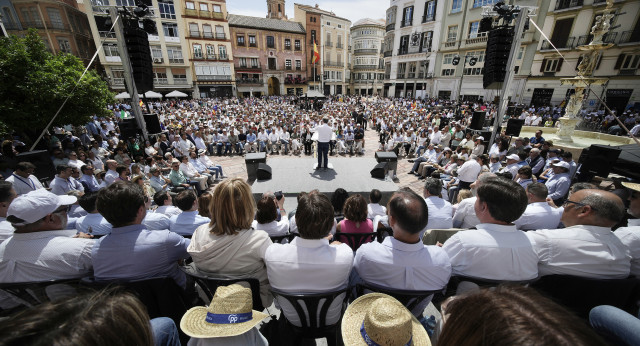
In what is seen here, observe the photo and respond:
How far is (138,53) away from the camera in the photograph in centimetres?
659

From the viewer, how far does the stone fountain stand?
27.9 feet

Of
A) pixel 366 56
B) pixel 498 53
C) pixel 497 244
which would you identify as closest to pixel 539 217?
pixel 497 244

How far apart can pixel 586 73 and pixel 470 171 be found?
8.46 metres

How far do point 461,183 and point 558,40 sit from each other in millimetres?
24034

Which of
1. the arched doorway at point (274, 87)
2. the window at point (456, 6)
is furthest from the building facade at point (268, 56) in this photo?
the window at point (456, 6)

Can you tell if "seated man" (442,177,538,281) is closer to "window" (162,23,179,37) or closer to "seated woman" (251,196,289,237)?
"seated woman" (251,196,289,237)

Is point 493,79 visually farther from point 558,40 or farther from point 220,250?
point 558,40

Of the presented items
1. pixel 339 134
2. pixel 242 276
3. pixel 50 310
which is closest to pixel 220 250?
pixel 242 276

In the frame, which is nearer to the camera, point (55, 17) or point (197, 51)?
point (55, 17)

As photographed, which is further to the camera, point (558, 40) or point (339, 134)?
point (558, 40)

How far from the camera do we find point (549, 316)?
68 centimetres

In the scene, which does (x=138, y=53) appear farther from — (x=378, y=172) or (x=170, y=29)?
(x=170, y=29)

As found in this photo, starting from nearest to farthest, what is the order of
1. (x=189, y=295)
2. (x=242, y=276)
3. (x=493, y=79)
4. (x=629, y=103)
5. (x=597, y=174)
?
(x=242, y=276), (x=189, y=295), (x=597, y=174), (x=493, y=79), (x=629, y=103)

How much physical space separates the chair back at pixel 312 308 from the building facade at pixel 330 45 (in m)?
40.1
